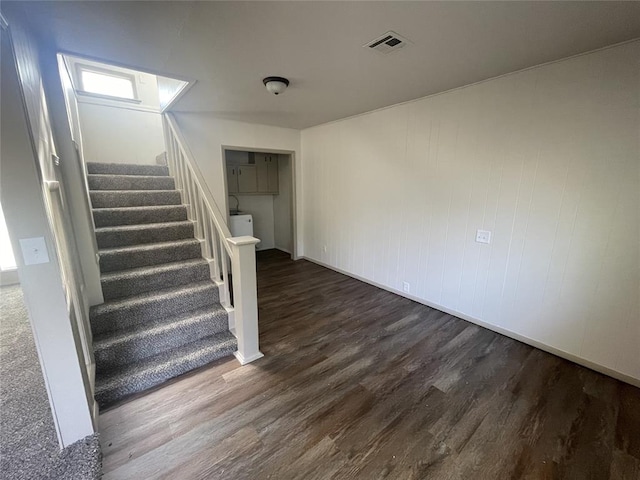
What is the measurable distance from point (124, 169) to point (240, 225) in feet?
6.46

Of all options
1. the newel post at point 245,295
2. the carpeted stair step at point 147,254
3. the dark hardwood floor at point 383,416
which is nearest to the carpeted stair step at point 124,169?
the carpeted stair step at point 147,254

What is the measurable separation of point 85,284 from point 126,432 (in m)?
1.20

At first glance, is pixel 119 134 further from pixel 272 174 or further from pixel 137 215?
pixel 272 174

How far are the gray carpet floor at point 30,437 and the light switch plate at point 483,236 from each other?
3.34 meters

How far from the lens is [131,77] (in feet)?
13.6

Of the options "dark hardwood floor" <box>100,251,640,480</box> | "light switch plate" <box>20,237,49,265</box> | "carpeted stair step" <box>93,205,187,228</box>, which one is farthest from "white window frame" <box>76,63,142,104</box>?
"dark hardwood floor" <box>100,251,640,480</box>

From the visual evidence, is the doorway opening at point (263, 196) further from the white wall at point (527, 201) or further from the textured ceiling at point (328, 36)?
the textured ceiling at point (328, 36)

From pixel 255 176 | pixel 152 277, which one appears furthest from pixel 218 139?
pixel 152 277

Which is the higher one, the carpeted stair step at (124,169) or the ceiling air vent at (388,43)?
the ceiling air vent at (388,43)

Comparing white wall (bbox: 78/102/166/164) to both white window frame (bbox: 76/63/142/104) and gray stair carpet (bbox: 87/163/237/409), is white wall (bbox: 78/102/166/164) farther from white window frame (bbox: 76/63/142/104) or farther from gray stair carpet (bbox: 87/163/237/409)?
gray stair carpet (bbox: 87/163/237/409)

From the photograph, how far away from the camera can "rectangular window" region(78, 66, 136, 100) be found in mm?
3906

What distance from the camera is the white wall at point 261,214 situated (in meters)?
5.74

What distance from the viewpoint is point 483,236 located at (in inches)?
106

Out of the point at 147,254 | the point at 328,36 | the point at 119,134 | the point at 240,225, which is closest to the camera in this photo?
the point at 328,36
